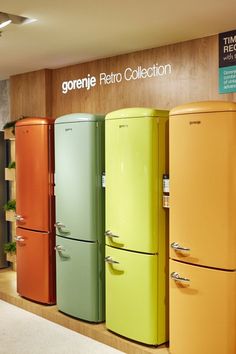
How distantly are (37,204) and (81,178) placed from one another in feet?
2.58

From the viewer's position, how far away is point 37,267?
5.14 m

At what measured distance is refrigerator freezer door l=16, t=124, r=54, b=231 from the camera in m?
5.03

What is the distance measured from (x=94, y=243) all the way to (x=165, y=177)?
1.01 m

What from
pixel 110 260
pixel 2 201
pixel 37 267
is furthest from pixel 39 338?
pixel 2 201

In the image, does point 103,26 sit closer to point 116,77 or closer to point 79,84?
point 116,77

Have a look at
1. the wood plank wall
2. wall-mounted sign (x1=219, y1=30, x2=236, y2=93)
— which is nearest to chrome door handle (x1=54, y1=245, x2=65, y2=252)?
the wood plank wall

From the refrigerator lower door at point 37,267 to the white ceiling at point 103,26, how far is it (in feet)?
6.27

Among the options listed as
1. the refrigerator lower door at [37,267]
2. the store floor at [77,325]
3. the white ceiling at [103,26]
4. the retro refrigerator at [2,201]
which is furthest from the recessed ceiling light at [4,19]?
the retro refrigerator at [2,201]

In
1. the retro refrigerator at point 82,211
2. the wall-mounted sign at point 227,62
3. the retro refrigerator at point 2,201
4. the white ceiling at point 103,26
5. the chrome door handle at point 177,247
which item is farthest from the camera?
the retro refrigerator at point 2,201

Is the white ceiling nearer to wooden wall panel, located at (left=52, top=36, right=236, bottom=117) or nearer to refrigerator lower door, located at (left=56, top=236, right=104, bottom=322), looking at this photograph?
wooden wall panel, located at (left=52, top=36, right=236, bottom=117)

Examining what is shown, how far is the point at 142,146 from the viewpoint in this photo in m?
3.99

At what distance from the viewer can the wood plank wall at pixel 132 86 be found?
4.41 meters

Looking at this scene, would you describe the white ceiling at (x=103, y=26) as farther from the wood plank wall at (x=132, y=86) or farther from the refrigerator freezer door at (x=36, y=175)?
the refrigerator freezer door at (x=36, y=175)

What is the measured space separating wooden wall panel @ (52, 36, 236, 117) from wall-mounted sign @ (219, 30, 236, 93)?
6 centimetres
